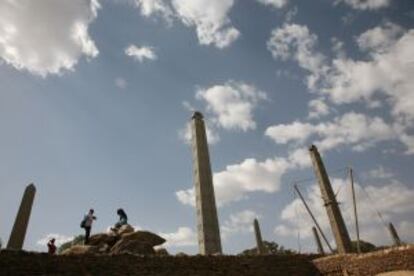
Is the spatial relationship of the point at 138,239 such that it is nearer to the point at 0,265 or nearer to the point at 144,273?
the point at 144,273

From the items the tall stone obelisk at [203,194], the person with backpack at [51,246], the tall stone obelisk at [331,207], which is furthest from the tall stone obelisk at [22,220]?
the tall stone obelisk at [331,207]

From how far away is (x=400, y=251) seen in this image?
1078 cm

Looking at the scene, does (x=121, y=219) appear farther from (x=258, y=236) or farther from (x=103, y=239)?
(x=258, y=236)

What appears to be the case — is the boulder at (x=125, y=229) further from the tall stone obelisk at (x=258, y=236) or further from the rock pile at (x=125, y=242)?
the tall stone obelisk at (x=258, y=236)

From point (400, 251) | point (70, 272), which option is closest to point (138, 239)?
point (70, 272)

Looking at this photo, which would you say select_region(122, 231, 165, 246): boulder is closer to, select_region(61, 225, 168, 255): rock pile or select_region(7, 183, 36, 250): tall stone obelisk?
select_region(61, 225, 168, 255): rock pile

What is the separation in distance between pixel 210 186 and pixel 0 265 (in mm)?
7634

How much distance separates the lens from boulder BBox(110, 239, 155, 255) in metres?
12.5

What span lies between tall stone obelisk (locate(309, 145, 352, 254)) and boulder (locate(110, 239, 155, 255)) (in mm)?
7774

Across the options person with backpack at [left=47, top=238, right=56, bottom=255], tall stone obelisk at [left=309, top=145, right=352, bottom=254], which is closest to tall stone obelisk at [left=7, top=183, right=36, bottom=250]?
person with backpack at [left=47, top=238, right=56, bottom=255]

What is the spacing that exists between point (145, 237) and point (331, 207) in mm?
8051

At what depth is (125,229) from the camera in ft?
46.8

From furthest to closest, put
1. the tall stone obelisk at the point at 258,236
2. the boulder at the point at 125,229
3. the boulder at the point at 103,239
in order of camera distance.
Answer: the tall stone obelisk at the point at 258,236 → the boulder at the point at 125,229 → the boulder at the point at 103,239

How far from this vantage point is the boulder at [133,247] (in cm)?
1255
